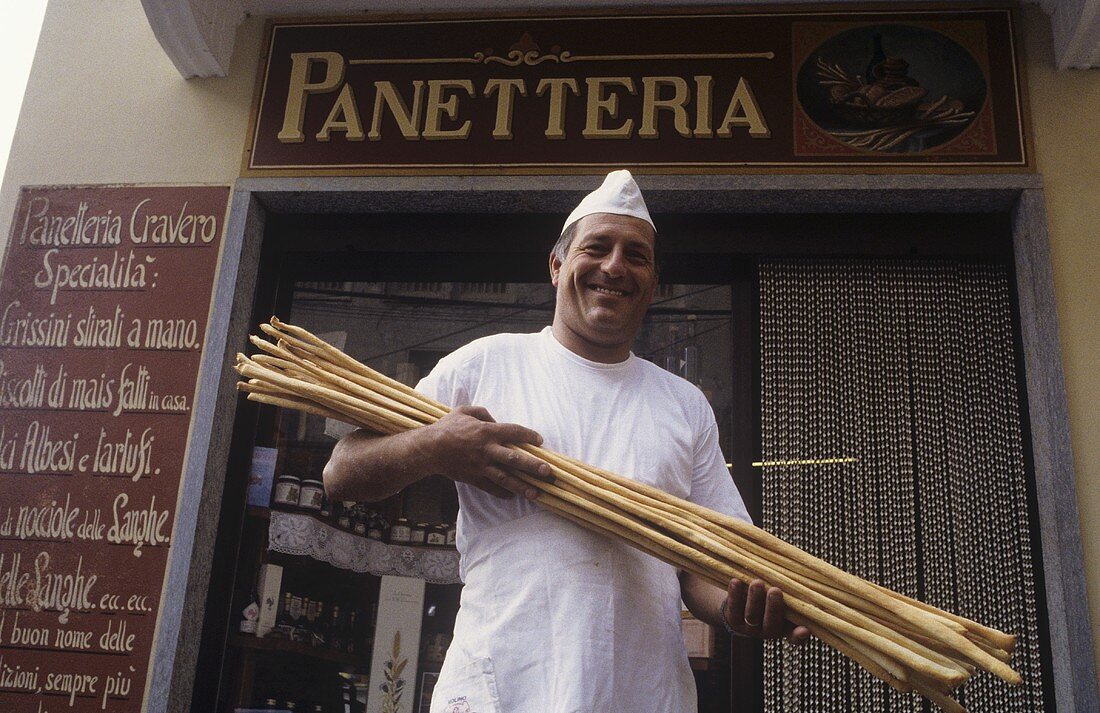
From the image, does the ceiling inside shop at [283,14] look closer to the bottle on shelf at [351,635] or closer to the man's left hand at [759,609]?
the bottle on shelf at [351,635]

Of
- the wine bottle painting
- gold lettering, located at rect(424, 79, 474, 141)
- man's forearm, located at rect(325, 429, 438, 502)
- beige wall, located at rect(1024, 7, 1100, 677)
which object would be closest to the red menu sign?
gold lettering, located at rect(424, 79, 474, 141)

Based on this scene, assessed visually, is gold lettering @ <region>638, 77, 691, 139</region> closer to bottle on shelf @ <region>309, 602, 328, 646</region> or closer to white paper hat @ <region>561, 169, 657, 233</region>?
white paper hat @ <region>561, 169, 657, 233</region>

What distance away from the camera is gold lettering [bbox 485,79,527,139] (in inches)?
157

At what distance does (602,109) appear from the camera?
401cm

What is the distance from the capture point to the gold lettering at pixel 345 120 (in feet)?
13.4

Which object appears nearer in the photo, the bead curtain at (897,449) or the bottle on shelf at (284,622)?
the bead curtain at (897,449)

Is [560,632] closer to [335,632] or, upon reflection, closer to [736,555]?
[736,555]

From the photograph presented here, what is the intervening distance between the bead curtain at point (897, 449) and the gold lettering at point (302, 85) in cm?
195

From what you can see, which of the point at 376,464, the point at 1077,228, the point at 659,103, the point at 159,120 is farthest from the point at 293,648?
the point at 1077,228

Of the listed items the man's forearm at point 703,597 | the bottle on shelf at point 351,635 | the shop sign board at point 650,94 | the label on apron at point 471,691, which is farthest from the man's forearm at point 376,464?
the shop sign board at point 650,94

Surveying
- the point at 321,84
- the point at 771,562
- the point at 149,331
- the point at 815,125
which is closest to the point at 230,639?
the point at 149,331

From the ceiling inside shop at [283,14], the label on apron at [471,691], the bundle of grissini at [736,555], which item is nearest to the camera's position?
the bundle of grissini at [736,555]

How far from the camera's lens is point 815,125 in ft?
12.7

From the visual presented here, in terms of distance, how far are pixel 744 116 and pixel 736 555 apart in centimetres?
239
